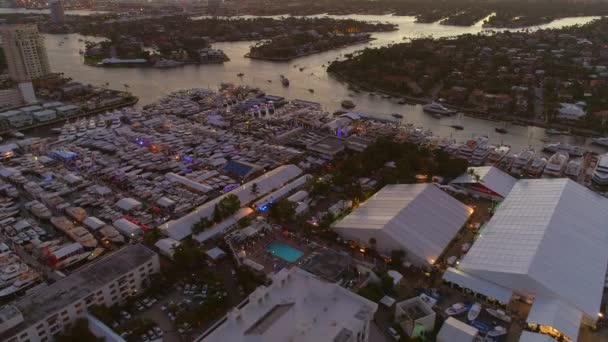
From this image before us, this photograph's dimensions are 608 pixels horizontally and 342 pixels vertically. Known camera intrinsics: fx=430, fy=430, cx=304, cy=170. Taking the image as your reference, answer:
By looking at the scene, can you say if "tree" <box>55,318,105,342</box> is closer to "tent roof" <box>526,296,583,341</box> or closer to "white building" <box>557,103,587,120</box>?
"tent roof" <box>526,296,583,341</box>

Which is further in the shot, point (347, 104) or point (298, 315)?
point (347, 104)

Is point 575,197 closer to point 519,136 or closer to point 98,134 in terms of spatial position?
point 519,136

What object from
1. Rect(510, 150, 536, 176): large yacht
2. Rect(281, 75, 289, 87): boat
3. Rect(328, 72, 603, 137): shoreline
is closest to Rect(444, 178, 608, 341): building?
Rect(510, 150, 536, 176): large yacht

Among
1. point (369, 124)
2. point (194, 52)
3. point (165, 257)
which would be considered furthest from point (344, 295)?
point (194, 52)

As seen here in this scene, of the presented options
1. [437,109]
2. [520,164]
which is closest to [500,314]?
[520,164]

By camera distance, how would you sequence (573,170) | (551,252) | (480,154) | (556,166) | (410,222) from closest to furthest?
(551,252), (410,222), (573,170), (556,166), (480,154)

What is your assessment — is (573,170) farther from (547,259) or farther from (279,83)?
(279,83)

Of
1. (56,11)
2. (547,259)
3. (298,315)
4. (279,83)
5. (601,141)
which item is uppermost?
(56,11)

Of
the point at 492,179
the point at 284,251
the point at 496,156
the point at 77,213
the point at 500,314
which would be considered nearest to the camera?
the point at 500,314

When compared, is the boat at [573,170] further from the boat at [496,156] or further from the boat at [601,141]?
the boat at [601,141]

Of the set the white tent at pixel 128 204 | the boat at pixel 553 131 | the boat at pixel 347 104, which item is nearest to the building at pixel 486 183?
the boat at pixel 553 131
